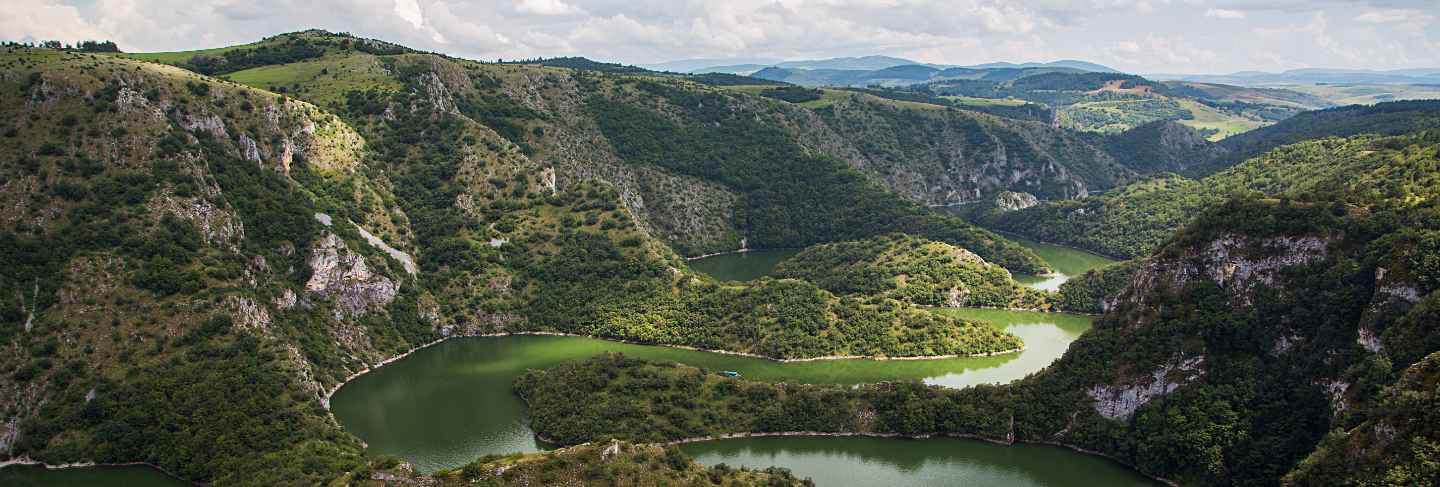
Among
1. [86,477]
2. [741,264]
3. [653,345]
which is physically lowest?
[741,264]

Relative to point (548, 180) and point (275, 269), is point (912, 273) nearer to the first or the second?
point (548, 180)

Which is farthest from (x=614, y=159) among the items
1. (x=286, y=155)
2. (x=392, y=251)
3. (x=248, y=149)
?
(x=248, y=149)

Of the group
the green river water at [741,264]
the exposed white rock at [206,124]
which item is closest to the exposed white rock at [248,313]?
the exposed white rock at [206,124]

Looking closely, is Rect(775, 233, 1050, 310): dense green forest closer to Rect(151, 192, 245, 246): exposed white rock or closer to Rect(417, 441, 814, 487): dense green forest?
Rect(417, 441, 814, 487): dense green forest

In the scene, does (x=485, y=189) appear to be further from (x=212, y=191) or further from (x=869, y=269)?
(x=869, y=269)

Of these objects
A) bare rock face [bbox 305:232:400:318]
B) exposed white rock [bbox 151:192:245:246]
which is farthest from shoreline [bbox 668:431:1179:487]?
exposed white rock [bbox 151:192:245:246]

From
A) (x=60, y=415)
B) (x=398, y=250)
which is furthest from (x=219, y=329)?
(x=398, y=250)

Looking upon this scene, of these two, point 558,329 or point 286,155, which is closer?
point 558,329
